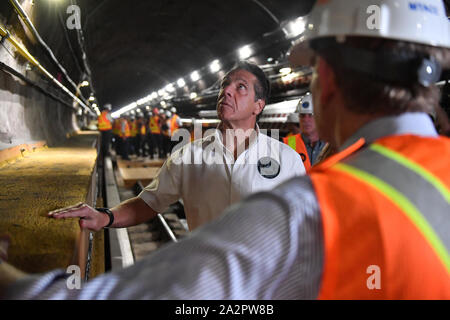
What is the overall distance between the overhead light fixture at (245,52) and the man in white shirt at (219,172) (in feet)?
47.5

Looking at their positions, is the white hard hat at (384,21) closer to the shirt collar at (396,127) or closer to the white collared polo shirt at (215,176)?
the shirt collar at (396,127)

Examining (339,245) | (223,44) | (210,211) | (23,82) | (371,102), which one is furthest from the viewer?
(223,44)

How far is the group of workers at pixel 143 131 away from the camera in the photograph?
1496 centimetres

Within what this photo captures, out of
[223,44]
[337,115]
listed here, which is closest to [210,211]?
[337,115]

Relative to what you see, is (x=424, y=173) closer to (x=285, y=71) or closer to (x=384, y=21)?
(x=384, y=21)

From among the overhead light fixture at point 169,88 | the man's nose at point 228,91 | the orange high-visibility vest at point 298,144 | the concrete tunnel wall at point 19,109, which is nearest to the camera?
the man's nose at point 228,91

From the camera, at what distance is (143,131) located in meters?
18.7

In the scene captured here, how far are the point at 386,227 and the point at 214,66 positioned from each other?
2057 cm

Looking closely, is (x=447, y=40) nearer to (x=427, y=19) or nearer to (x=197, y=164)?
(x=427, y=19)

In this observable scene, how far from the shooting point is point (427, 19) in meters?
1.14

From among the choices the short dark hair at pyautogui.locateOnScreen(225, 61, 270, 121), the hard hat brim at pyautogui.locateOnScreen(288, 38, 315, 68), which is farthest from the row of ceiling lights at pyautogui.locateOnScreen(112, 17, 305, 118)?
the hard hat brim at pyautogui.locateOnScreen(288, 38, 315, 68)

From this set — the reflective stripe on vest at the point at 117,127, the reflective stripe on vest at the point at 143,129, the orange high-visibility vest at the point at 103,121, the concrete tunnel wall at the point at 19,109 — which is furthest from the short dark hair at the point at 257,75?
the reflective stripe on vest at the point at 143,129

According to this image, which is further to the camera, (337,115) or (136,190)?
(136,190)
